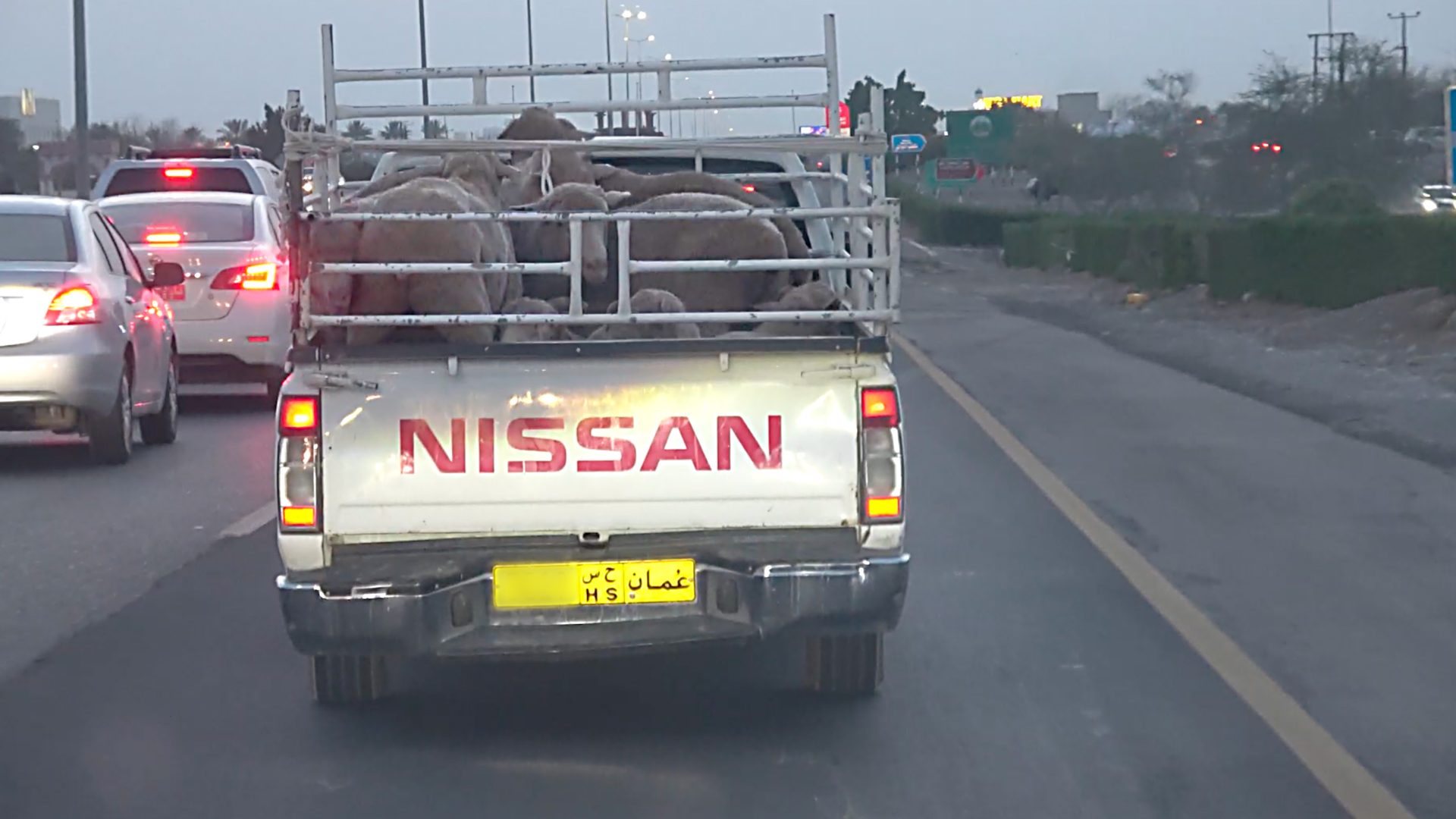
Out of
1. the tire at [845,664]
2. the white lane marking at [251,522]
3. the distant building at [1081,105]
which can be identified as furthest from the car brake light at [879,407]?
the distant building at [1081,105]

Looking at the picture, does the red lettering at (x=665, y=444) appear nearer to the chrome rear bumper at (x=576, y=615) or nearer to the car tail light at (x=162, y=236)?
the chrome rear bumper at (x=576, y=615)

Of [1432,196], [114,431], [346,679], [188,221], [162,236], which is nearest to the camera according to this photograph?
[346,679]

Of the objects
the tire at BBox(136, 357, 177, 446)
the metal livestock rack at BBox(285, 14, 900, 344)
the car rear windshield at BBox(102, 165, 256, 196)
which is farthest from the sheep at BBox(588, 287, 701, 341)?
the car rear windshield at BBox(102, 165, 256, 196)

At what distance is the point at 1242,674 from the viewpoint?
7.17 meters

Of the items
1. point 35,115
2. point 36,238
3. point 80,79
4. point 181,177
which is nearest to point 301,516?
point 36,238

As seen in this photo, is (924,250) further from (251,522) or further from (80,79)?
(251,522)

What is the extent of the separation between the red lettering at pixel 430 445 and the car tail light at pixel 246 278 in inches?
418

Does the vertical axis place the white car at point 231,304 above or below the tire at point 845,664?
above

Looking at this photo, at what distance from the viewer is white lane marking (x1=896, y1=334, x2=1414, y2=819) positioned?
573cm

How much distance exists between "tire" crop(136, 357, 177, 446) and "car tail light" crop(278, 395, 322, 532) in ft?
28.5

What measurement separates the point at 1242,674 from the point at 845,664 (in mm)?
1483

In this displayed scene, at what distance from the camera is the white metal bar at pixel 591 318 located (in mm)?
5926

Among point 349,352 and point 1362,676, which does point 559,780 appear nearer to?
point 349,352

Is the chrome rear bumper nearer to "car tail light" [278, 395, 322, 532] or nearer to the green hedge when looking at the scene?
"car tail light" [278, 395, 322, 532]
